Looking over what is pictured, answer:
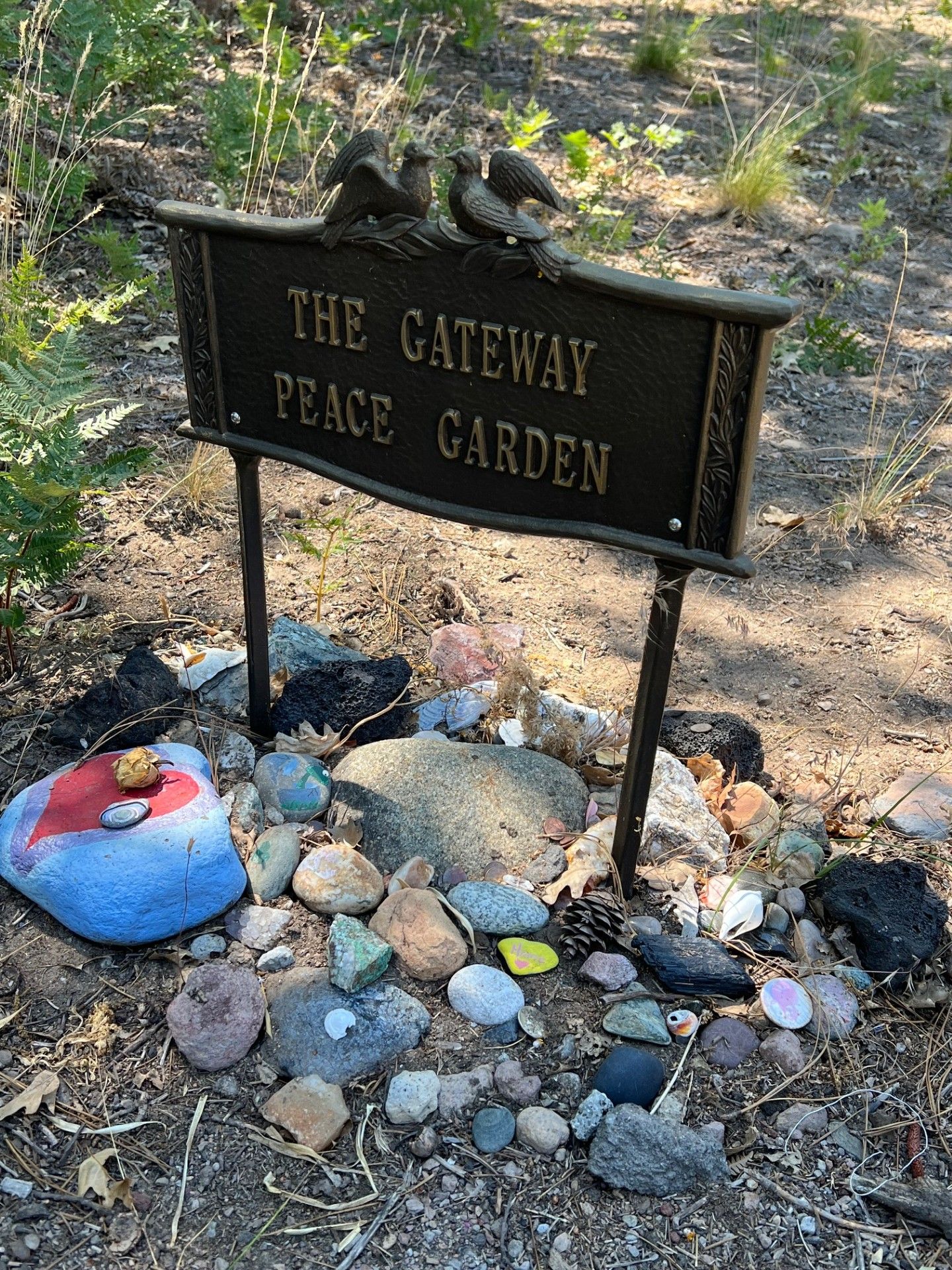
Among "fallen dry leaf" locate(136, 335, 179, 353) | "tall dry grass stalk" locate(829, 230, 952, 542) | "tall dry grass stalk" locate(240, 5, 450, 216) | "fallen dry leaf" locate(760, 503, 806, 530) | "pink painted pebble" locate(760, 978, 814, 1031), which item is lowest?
"pink painted pebble" locate(760, 978, 814, 1031)

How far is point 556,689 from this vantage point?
348 cm

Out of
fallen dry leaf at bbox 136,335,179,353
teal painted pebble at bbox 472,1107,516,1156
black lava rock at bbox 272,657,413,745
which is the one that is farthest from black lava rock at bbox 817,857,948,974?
fallen dry leaf at bbox 136,335,179,353

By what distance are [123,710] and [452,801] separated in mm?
934

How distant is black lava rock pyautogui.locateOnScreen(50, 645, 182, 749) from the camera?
9.85 ft

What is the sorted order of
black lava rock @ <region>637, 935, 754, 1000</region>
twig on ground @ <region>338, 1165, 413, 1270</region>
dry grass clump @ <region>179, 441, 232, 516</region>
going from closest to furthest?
twig on ground @ <region>338, 1165, 413, 1270</region> → black lava rock @ <region>637, 935, 754, 1000</region> → dry grass clump @ <region>179, 441, 232, 516</region>

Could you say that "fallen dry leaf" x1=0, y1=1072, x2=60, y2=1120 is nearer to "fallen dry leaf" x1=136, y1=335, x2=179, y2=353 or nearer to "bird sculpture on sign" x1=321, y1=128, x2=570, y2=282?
"bird sculpture on sign" x1=321, y1=128, x2=570, y2=282

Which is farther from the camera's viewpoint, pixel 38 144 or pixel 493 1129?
pixel 38 144

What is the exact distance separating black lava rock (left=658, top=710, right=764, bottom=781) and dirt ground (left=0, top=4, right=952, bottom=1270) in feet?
0.42

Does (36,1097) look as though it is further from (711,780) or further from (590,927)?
(711,780)

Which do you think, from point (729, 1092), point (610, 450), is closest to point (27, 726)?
point (610, 450)

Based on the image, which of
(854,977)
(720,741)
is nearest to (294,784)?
(720,741)

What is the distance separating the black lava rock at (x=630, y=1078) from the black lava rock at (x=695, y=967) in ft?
0.75

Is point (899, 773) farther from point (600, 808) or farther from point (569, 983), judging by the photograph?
point (569, 983)

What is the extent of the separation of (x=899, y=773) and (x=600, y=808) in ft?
3.02
